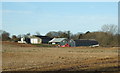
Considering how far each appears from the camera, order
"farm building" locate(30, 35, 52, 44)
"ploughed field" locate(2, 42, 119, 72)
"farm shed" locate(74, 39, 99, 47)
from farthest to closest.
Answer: "farm building" locate(30, 35, 52, 44)
"farm shed" locate(74, 39, 99, 47)
"ploughed field" locate(2, 42, 119, 72)

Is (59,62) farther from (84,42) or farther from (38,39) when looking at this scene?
(38,39)

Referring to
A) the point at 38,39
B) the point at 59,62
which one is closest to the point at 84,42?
the point at 38,39

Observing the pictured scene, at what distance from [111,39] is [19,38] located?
61.9m

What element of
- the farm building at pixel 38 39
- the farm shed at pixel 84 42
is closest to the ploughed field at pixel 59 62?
the farm shed at pixel 84 42

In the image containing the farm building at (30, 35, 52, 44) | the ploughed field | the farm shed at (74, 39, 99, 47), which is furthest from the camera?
the farm building at (30, 35, 52, 44)

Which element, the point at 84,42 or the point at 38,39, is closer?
the point at 84,42

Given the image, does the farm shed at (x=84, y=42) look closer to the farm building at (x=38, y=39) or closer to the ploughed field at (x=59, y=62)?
the farm building at (x=38, y=39)

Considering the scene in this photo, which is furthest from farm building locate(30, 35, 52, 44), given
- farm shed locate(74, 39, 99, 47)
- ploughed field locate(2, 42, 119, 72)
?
ploughed field locate(2, 42, 119, 72)

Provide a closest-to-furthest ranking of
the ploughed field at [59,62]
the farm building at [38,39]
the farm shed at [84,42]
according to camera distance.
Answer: the ploughed field at [59,62] < the farm shed at [84,42] < the farm building at [38,39]

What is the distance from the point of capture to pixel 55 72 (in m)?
11.6

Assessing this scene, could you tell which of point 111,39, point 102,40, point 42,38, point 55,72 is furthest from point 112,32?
point 55,72

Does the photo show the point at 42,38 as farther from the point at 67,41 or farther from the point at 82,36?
the point at 67,41

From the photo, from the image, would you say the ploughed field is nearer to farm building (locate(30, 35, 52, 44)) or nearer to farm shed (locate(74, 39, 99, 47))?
farm shed (locate(74, 39, 99, 47))

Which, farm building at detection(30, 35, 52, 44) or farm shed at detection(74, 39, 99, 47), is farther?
farm building at detection(30, 35, 52, 44)
